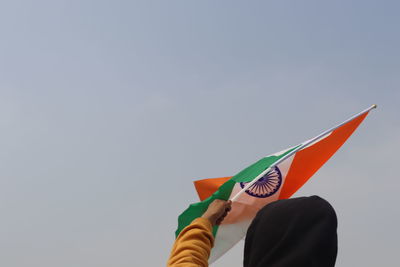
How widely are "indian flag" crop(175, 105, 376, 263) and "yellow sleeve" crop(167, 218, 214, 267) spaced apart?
2870 millimetres

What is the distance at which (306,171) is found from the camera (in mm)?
8547

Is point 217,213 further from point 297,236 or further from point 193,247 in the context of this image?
point 297,236

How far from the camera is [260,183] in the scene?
25.3 ft

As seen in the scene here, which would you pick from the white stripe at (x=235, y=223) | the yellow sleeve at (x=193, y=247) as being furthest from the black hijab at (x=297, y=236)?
the white stripe at (x=235, y=223)

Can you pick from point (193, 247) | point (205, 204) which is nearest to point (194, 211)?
point (205, 204)

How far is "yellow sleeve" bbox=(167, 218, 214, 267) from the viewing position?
3405mm

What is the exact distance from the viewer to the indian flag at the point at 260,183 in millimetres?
6969

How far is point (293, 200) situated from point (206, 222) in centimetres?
105

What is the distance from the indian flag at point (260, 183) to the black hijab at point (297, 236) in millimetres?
3752

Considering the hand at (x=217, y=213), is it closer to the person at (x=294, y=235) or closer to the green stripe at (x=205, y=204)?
the green stripe at (x=205, y=204)

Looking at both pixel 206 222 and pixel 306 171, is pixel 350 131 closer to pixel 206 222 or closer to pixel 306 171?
pixel 306 171

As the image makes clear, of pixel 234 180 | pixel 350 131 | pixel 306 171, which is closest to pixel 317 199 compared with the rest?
pixel 234 180

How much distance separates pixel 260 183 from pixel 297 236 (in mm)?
4891

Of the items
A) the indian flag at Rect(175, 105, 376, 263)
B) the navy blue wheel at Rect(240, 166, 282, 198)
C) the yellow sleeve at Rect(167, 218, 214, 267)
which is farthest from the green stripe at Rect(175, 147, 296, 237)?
the yellow sleeve at Rect(167, 218, 214, 267)
